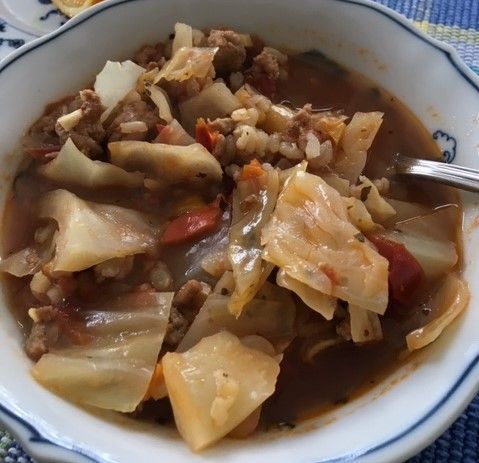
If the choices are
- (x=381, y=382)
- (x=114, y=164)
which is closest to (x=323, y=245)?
(x=381, y=382)

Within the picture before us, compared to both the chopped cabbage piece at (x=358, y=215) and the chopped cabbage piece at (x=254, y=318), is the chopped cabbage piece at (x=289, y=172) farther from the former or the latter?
the chopped cabbage piece at (x=254, y=318)

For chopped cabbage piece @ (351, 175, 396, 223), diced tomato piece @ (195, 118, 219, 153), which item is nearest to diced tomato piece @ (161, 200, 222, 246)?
diced tomato piece @ (195, 118, 219, 153)

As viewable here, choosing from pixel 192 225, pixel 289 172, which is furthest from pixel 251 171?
pixel 192 225

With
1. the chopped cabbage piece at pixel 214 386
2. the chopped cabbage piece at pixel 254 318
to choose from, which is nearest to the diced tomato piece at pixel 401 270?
the chopped cabbage piece at pixel 254 318

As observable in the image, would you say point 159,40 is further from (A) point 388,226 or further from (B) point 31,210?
(A) point 388,226

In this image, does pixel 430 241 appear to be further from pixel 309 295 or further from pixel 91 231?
pixel 91 231
